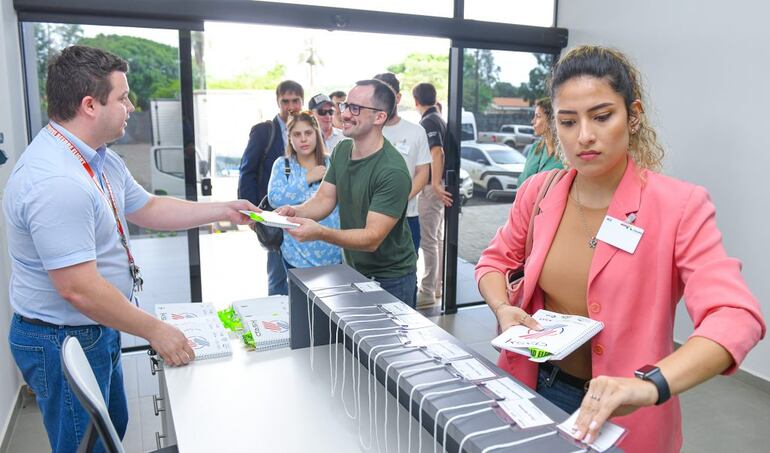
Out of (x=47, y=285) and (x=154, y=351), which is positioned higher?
(x=47, y=285)

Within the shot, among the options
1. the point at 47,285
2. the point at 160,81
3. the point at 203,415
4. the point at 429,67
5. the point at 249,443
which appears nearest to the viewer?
→ the point at 249,443

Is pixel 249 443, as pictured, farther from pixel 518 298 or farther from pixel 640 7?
pixel 640 7

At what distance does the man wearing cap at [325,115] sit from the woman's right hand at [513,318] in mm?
3012

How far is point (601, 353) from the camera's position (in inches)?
49.1

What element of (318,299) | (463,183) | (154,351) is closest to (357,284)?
(318,299)

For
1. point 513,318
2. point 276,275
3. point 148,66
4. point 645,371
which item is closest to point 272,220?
point 513,318

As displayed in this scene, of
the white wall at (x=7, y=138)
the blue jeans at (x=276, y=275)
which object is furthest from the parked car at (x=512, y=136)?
the white wall at (x=7, y=138)

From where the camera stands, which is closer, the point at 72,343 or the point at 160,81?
the point at 72,343

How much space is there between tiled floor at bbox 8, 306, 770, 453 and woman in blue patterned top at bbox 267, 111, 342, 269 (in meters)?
1.10

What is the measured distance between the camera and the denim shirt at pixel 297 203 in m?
2.95

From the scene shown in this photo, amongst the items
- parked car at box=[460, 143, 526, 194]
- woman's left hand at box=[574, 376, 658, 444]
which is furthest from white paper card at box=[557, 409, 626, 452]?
parked car at box=[460, 143, 526, 194]

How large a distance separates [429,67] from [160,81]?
1987 mm

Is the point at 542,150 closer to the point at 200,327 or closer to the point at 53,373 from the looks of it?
the point at 200,327

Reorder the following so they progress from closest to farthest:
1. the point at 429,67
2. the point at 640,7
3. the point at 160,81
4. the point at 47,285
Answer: the point at 47,285 < the point at 160,81 < the point at 640,7 < the point at 429,67
